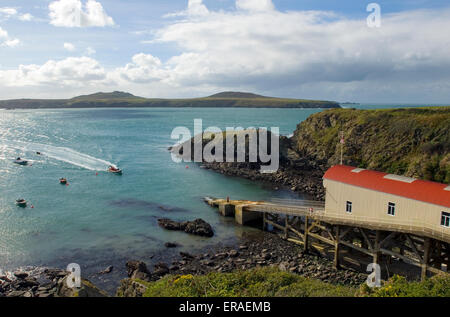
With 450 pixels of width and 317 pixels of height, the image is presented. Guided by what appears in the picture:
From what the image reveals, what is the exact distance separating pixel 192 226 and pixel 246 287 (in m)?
23.4

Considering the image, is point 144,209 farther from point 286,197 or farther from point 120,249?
point 286,197

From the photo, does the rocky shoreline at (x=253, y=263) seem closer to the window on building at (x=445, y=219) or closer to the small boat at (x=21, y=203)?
the window on building at (x=445, y=219)

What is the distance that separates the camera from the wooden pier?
30391 millimetres

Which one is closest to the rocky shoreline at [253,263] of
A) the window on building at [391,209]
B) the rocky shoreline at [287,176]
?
the window on building at [391,209]

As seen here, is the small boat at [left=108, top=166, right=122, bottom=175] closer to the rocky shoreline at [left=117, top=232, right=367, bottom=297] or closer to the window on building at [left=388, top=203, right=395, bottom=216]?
the rocky shoreline at [left=117, top=232, right=367, bottom=297]

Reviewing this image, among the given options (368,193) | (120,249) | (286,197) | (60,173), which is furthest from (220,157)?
(368,193)

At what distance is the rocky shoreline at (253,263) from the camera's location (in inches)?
1273

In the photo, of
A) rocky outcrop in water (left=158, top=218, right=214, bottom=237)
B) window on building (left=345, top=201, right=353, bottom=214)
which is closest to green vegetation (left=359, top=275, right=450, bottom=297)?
window on building (left=345, top=201, right=353, bottom=214)

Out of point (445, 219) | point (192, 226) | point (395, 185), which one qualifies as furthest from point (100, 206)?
point (445, 219)

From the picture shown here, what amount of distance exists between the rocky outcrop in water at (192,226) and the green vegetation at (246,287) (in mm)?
20190

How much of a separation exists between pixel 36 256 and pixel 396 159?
203 feet

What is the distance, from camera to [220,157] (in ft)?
278

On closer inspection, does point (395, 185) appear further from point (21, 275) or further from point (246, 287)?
point (21, 275)

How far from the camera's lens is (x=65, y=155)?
302 feet
